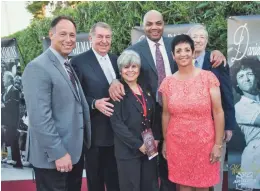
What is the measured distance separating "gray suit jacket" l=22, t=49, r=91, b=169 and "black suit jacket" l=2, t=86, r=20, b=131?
250 centimetres

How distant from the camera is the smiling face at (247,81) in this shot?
3.30 meters

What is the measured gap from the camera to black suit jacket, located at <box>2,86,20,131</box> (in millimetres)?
4602

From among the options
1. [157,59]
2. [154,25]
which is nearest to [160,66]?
[157,59]

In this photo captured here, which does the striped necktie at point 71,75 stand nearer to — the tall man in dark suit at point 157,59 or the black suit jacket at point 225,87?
the tall man in dark suit at point 157,59

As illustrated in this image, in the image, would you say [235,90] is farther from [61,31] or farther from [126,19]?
[61,31]

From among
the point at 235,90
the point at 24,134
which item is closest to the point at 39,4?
the point at 24,134

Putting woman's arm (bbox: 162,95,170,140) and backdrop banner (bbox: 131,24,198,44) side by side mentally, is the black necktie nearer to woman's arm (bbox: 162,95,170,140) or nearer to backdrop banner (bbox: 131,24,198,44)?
woman's arm (bbox: 162,95,170,140)

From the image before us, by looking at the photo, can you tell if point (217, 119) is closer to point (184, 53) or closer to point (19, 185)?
point (184, 53)

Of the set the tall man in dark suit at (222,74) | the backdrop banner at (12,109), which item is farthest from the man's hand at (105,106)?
the backdrop banner at (12,109)

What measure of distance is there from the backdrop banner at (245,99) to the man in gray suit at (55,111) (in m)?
1.71

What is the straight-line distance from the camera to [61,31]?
7.65ft

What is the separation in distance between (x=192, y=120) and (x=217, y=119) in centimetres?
19

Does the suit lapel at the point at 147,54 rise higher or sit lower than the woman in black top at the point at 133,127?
higher

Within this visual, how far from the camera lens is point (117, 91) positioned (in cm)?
244
